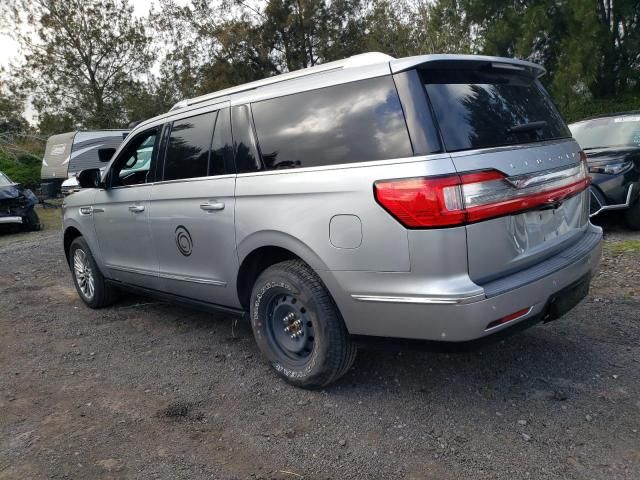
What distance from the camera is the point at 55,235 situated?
11789mm

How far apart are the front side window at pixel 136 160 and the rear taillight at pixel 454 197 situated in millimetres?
2559

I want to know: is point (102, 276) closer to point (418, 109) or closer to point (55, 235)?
point (418, 109)

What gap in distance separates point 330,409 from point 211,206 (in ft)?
5.05

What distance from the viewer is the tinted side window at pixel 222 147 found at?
3647mm

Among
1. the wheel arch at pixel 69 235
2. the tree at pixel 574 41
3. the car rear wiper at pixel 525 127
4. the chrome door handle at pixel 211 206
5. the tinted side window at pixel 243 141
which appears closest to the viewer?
the car rear wiper at pixel 525 127

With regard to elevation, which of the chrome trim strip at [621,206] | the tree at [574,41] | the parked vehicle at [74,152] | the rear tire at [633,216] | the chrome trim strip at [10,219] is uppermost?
the tree at [574,41]

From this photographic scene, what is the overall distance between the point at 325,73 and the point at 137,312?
3.34 metres

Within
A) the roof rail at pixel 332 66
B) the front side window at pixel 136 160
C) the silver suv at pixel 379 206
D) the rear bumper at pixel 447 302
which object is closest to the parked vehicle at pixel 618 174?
the silver suv at pixel 379 206

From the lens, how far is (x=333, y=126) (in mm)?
3049

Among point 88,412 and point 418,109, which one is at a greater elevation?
point 418,109

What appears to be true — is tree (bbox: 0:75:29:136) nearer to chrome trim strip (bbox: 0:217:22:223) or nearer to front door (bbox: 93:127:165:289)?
chrome trim strip (bbox: 0:217:22:223)

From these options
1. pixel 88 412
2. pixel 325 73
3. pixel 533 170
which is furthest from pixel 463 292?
pixel 88 412

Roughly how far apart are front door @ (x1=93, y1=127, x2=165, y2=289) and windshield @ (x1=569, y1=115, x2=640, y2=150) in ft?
18.4

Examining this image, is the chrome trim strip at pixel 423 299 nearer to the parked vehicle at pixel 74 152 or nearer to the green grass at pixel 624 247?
the green grass at pixel 624 247
